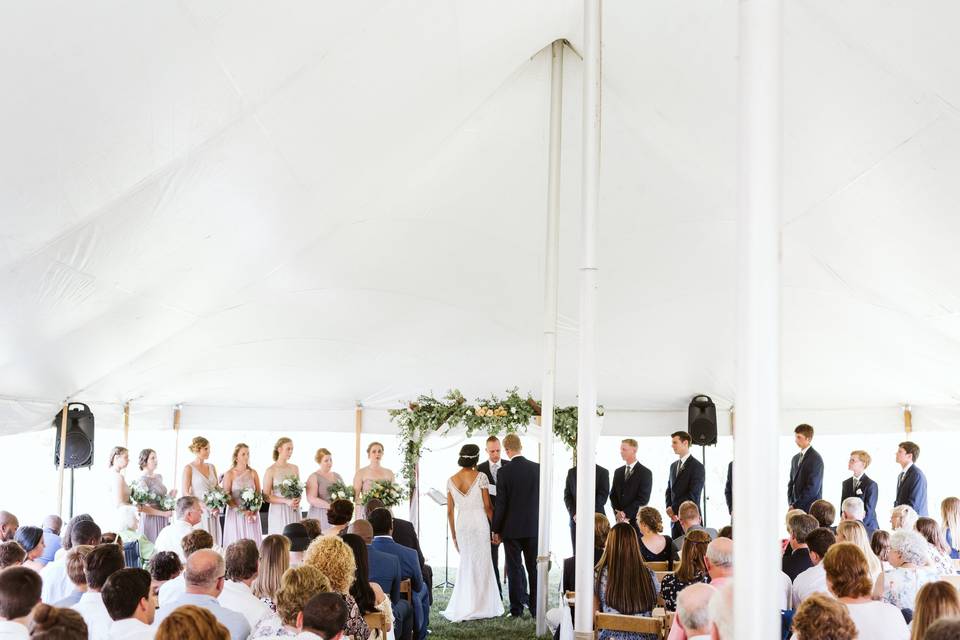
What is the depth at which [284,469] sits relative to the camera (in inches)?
386

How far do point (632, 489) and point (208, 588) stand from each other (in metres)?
5.81

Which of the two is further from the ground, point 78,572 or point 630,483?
point 630,483

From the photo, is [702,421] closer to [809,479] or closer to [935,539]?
[809,479]

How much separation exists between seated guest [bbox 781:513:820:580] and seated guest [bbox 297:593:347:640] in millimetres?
3205

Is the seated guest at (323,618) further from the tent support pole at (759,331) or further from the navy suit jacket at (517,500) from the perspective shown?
the navy suit jacket at (517,500)

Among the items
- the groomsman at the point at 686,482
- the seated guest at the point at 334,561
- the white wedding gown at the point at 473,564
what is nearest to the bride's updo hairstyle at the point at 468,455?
the white wedding gown at the point at 473,564

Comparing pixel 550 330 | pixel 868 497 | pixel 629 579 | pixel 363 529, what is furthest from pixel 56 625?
pixel 868 497

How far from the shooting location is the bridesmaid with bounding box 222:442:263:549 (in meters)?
9.41

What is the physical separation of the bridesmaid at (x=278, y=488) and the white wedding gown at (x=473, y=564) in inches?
77.4

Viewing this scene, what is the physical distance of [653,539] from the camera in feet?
20.0

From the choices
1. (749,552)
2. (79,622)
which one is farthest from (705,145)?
(79,622)

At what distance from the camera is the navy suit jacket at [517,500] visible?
8.56 metres

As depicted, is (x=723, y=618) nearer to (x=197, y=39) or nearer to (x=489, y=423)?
(x=197, y=39)

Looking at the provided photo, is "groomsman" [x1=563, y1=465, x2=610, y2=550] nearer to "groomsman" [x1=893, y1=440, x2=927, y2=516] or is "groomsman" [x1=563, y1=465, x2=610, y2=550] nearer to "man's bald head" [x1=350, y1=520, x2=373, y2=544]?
"groomsman" [x1=893, y1=440, x2=927, y2=516]
